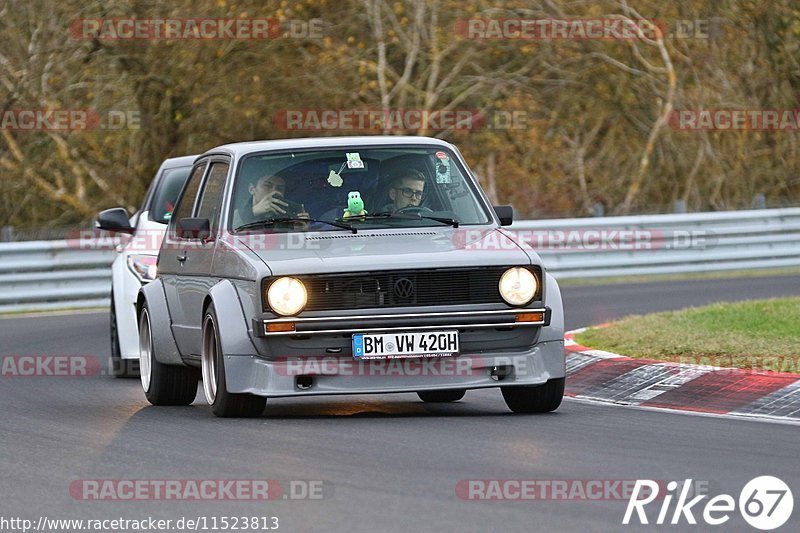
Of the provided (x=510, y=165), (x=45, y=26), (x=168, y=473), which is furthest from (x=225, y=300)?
(x=510, y=165)

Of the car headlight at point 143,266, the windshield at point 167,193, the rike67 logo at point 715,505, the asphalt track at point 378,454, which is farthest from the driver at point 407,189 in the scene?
the windshield at point 167,193

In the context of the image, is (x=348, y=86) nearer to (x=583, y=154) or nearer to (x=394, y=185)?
(x=583, y=154)

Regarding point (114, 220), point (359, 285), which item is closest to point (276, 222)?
point (359, 285)

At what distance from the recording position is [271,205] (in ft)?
37.2

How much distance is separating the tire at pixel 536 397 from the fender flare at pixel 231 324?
1.60 meters

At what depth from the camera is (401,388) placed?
10305 millimetres

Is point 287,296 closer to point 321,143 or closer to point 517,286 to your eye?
point 517,286

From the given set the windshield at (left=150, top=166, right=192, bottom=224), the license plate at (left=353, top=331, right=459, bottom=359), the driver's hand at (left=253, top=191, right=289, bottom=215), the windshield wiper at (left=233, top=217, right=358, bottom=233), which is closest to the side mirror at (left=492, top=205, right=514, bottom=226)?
the windshield wiper at (left=233, top=217, right=358, bottom=233)

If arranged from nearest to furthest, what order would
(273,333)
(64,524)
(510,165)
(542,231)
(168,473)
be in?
(64,524) → (168,473) → (273,333) → (542,231) → (510,165)

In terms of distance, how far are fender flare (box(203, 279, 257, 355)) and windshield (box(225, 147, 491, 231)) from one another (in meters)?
0.71

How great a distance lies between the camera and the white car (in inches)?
571

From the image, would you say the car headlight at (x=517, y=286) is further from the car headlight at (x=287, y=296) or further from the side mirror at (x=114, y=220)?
the side mirror at (x=114, y=220)

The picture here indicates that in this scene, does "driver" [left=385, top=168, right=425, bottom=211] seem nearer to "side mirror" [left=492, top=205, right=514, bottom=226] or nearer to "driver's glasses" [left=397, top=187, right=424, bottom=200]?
"driver's glasses" [left=397, top=187, right=424, bottom=200]

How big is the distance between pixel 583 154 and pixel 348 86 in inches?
243
